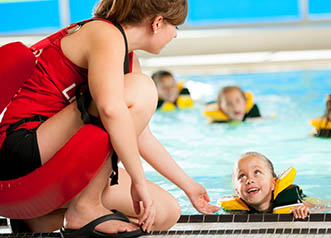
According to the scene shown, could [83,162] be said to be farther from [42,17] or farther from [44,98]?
[42,17]

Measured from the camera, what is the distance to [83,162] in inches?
51.0

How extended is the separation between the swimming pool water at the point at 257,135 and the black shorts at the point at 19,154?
2.53 feet

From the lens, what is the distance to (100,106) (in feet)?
4.12

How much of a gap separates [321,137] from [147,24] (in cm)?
208

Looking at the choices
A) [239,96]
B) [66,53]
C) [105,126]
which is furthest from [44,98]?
[239,96]

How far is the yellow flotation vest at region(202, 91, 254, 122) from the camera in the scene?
153 inches

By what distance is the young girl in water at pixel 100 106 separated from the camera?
50.4 inches

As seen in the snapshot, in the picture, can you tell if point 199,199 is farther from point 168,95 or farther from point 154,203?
point 168,95

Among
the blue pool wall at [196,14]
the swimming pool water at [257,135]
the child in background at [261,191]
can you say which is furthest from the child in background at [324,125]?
the blue pool wall at [196,14]

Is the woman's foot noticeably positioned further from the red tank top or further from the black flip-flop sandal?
the red tank top

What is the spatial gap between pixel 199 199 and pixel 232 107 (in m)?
2.37

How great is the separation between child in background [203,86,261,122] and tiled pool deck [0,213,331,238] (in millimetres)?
2379

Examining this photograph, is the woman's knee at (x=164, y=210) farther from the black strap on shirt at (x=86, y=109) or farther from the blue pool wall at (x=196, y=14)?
the blue pool wall at (x=196, y=14)

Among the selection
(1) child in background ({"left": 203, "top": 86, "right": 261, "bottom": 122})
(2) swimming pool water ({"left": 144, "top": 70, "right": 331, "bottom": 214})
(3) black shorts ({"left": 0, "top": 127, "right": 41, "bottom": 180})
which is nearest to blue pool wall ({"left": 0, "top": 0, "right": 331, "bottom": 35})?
(2) swimming pool water ({"left": 144, "top": 70, "right": 331, "bottom": 214})
